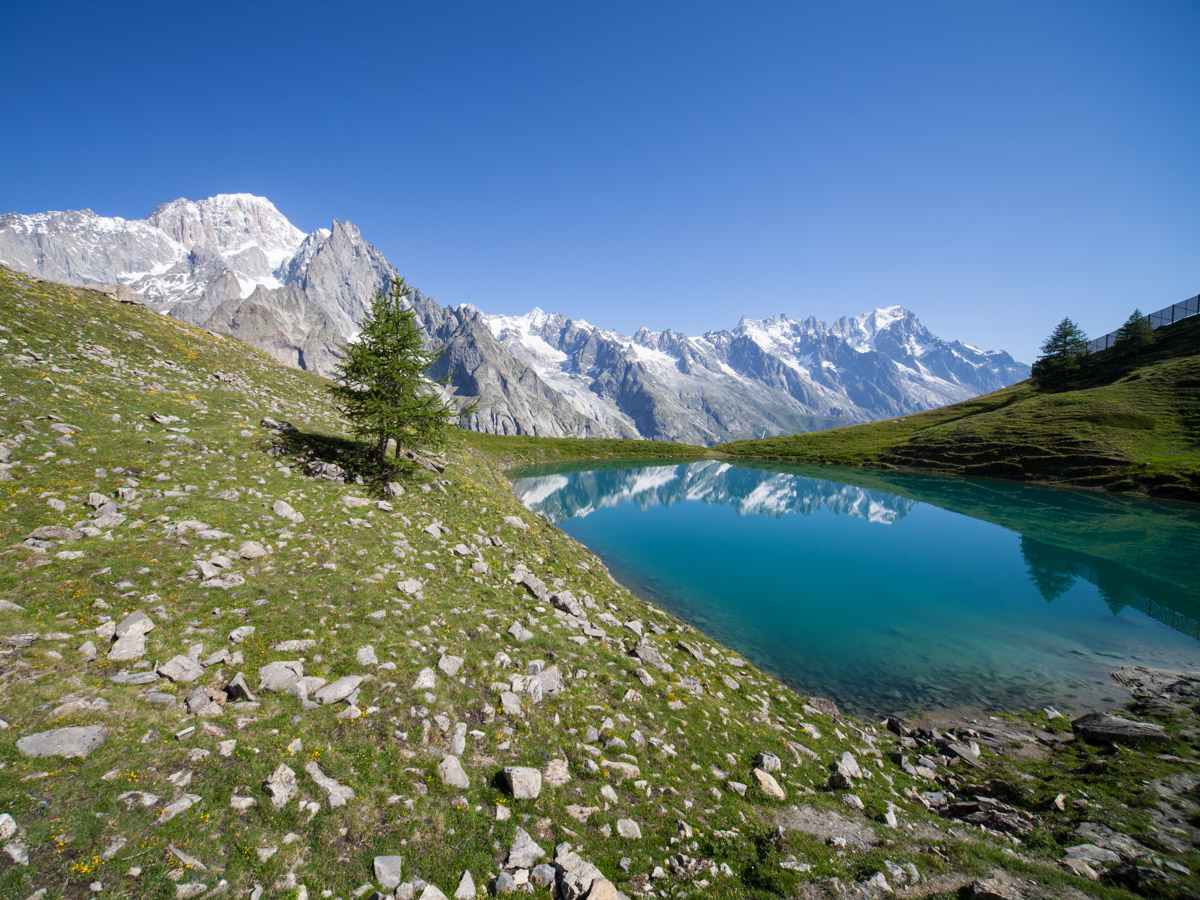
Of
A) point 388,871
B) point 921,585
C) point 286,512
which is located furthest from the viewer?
point 921,585

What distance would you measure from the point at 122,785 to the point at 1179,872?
21.0m

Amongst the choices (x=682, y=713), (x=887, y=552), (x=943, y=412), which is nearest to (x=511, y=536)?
(x=682, y=713)

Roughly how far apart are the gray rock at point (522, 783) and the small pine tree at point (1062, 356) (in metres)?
165

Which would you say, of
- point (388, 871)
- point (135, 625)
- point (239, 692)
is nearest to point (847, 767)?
point (388, 871)

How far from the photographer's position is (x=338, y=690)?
995 centimetres

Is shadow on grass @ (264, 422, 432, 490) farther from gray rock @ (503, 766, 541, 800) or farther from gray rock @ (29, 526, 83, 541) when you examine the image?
gray rock @ (503, 766, 541, 800)

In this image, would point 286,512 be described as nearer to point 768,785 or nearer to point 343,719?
point 343,719

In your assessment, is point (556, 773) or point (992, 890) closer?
point (992, 890)

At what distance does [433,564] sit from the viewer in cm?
1706

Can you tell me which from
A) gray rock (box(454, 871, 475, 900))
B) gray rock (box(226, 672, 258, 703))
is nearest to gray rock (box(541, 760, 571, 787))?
gray rock (box(454, 871, 475, 900))

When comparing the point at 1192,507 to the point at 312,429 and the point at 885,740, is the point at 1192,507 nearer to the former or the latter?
the point at 885,740

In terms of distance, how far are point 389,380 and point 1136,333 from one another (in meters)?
178

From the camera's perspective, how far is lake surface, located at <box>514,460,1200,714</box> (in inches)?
834

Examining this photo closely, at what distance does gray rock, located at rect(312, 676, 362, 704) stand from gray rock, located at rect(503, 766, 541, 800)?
406 cm
